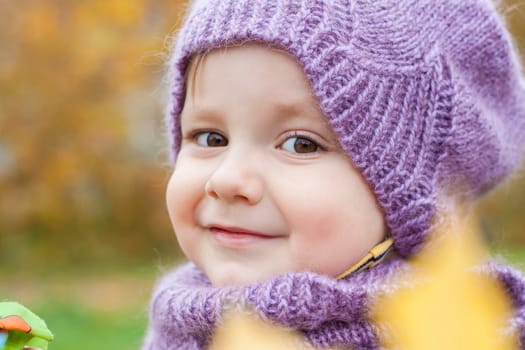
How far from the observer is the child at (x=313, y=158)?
151 centimetres

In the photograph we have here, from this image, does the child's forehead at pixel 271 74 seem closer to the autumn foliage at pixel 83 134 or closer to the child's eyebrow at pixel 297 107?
the child's eyebrow at pixel 297 107

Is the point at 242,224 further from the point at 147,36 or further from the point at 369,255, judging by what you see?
the point at 147,36

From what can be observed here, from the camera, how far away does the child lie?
1513mm

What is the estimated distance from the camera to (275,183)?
153 centimetres

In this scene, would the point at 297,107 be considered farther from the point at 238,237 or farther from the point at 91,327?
the point at 91,327

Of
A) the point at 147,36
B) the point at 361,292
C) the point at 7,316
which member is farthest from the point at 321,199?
the point at 147,36

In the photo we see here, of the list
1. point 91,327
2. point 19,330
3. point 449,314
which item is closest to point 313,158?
point 19,330

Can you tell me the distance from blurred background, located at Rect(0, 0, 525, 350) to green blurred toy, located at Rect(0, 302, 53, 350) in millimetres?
4863

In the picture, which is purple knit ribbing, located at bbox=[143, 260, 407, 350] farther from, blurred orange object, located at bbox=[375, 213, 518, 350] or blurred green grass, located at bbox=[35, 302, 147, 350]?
blurred green grass, located at bbox=[35, 302, 147, 350]

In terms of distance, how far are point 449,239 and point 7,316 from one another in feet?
2.79

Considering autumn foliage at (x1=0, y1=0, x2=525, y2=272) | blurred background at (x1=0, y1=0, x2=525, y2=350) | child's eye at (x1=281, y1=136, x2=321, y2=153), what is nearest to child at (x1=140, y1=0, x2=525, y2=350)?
child's eye at (x1=281, y1=136, x2=321, y2=153)

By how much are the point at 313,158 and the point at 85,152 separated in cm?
615

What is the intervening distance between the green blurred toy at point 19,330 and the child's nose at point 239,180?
1.28 ft

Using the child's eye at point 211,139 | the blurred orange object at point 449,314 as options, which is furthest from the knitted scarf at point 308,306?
the blurred orange object at point 449,314
